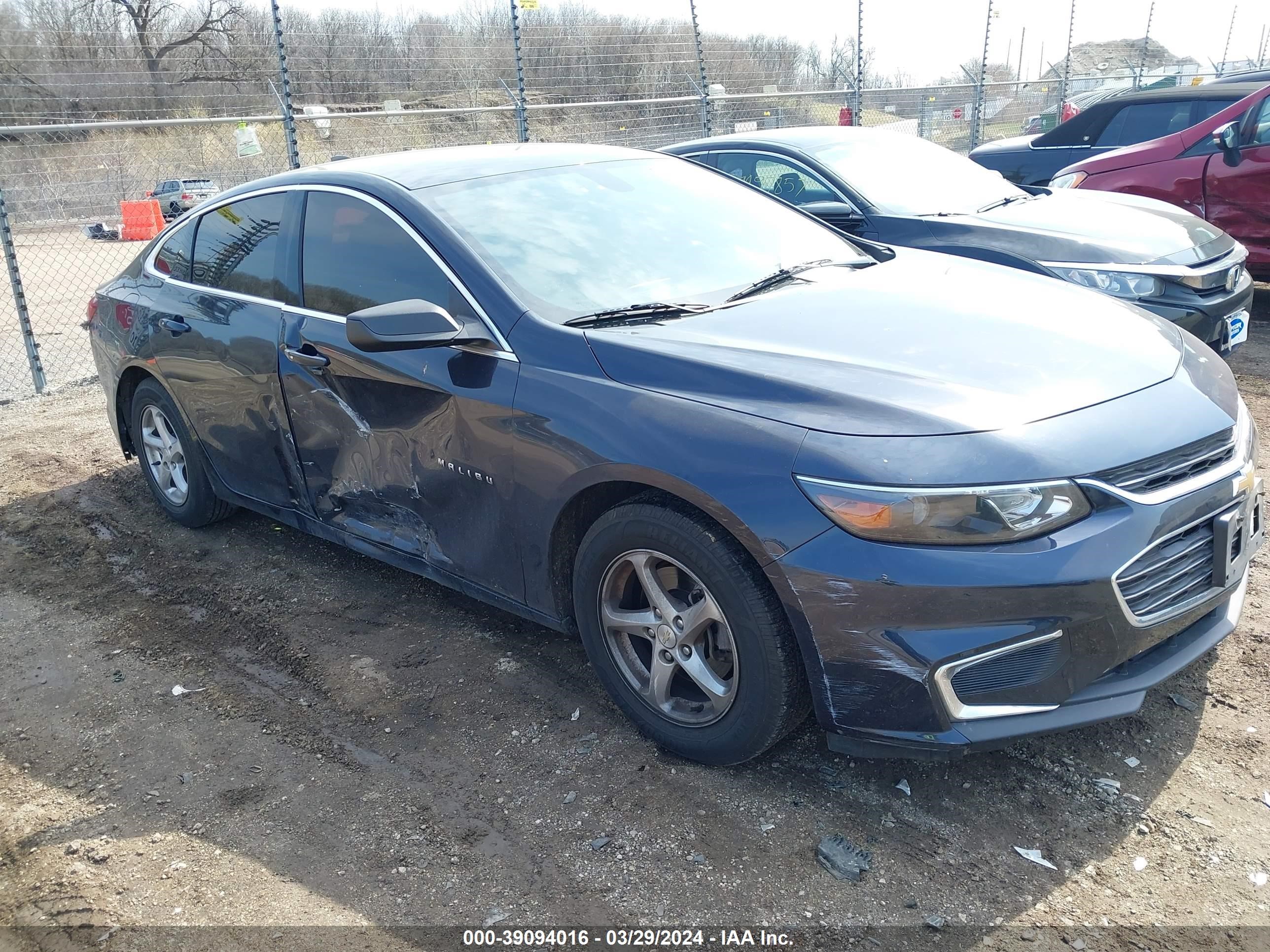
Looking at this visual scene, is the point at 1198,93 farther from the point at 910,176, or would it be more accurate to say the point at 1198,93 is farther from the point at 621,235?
the point at 621,235

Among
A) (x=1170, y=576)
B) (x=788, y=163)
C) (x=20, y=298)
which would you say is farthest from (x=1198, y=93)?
(x=20, y=298)

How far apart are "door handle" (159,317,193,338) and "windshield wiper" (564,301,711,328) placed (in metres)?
2.20

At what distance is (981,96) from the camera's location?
16.1 m

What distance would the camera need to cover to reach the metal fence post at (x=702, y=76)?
1176cm

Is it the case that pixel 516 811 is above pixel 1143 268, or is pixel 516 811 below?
below

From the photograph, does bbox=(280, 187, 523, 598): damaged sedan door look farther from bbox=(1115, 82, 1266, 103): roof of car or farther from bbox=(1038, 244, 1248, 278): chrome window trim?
bbox=(1115, 82, 1266, 103): roof of car

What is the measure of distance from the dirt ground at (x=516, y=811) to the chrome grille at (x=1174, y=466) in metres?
0.84

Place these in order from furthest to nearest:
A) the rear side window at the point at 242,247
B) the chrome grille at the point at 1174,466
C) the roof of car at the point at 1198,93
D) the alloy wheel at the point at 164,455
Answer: the roof of car at the point at 1198,93, the alloy wheel at the point at 164,455, the rear side window at the point at 242,247, the chrome grille at the point at 1174,466

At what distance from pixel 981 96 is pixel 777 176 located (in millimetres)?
10961

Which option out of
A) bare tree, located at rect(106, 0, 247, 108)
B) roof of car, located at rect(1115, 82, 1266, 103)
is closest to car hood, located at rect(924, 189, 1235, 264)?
roof of car, located at rect(1115, 82, 1266, 103)

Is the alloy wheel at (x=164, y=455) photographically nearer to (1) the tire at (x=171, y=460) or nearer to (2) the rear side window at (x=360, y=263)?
(1) the tire at (x=171, y=460)

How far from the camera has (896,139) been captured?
715 centimetres

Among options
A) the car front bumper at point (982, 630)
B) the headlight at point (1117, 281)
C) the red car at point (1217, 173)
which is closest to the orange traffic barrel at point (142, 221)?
the red car at point (1217, 173)

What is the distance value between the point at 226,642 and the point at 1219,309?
5.53m
